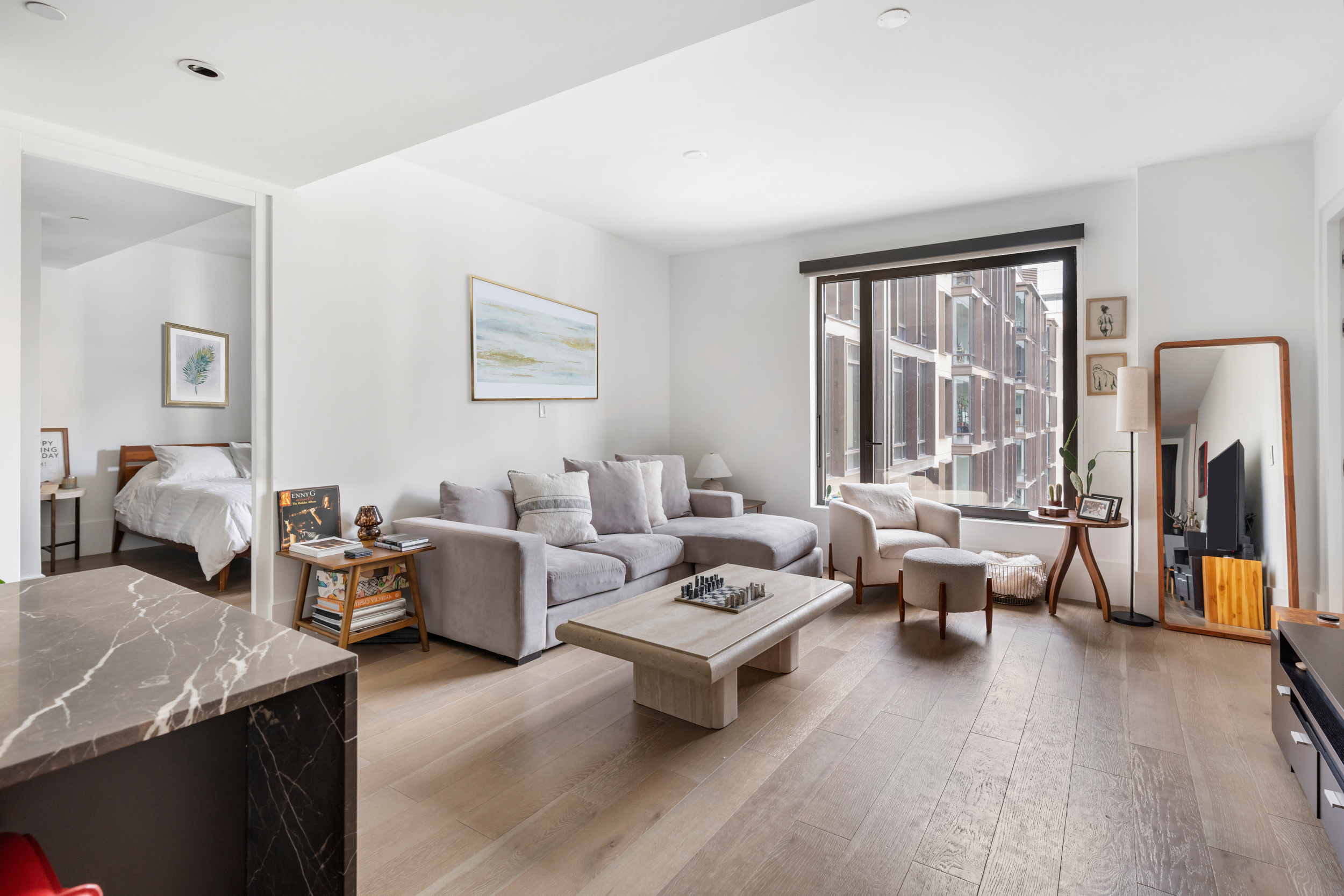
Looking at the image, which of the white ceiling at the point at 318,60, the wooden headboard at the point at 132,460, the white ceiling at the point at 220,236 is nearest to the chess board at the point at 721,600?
the white ceiling at the point at 318,60

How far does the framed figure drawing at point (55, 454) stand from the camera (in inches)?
204

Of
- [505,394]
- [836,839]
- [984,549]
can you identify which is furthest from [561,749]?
[984,549]

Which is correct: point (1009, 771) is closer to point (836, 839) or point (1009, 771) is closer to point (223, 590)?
point (836, 839)

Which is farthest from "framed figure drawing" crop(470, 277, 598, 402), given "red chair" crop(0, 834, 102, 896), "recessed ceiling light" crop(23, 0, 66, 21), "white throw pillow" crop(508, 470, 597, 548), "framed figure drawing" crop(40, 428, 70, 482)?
"framed figure drawing" crop(40, 428, 70, 482)

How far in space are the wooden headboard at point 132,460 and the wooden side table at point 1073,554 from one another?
7.00m

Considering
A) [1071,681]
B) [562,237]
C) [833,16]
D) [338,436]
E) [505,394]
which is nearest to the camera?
[833,16]

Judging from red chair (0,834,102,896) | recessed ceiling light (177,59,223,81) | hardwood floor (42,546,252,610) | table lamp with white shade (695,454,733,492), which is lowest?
hardwood floor (42,546,252,610)

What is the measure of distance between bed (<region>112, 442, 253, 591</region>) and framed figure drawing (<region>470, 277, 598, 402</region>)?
153cm

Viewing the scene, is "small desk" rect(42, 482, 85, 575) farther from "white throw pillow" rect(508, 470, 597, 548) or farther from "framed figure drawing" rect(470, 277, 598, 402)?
"white throw pillow" rect(508, 470, 597, 548)

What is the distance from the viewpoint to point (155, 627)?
1.10m

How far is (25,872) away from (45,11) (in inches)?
87.9

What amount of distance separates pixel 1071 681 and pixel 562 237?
4083 millimetres

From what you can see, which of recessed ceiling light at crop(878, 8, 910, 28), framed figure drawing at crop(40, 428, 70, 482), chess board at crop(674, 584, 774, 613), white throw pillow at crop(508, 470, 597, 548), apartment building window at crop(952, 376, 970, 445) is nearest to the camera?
recessed ceiling light at crop(878, 8, 910, 28)

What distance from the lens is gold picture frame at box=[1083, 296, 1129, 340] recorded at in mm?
4086
